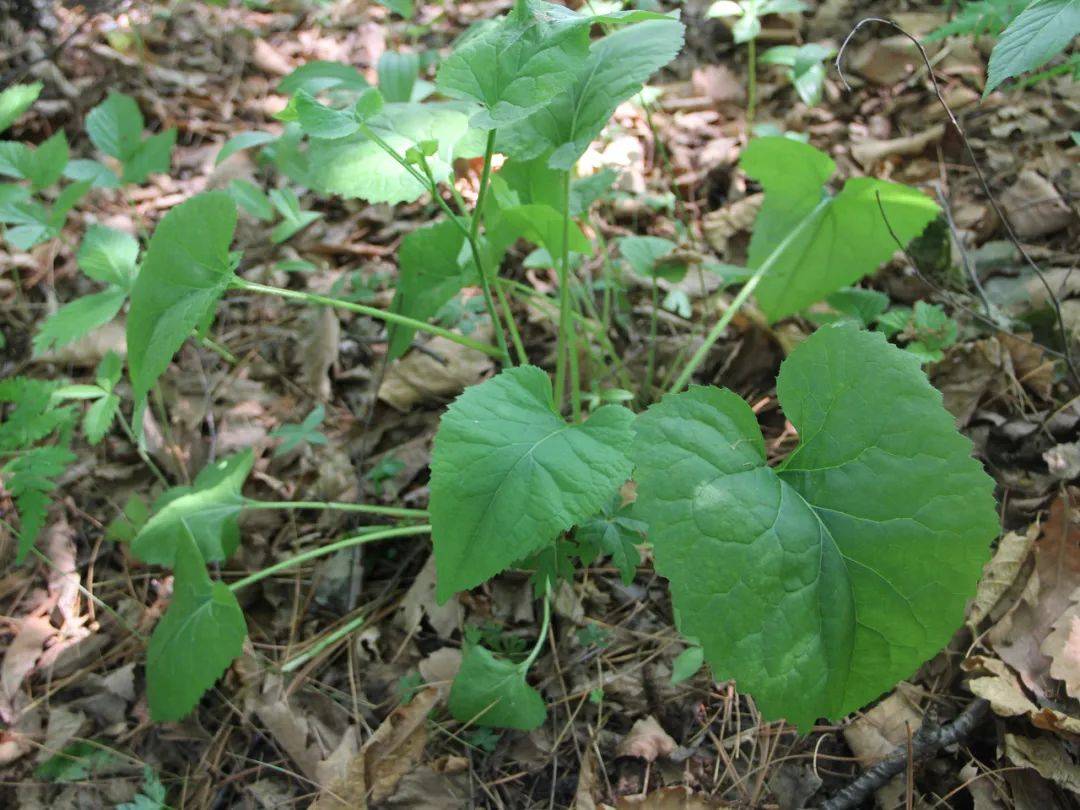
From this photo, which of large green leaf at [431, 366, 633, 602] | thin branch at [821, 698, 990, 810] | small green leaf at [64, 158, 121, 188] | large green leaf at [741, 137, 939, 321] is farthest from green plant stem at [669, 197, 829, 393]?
small green leaf at [64, 158, 121, 188]

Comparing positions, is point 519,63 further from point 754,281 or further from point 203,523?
point 203,523

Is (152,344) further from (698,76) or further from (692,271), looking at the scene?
(698,76)

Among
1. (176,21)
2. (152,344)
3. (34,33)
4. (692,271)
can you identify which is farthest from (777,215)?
(34,33)

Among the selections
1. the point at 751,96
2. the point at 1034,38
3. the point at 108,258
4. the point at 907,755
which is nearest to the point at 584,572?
the point at 907,755

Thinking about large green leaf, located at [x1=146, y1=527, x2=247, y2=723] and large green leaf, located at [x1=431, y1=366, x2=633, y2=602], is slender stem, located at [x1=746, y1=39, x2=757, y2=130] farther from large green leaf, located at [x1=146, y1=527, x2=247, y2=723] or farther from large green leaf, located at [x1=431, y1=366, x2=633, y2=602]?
large green leaf, located at [x1=146, y1=527, x2=247, y2=723]

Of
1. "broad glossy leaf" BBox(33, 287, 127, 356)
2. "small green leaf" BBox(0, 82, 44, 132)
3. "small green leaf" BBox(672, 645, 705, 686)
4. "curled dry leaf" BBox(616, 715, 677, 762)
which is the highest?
"small green leaf" BBox(0, 82, 44, 132)

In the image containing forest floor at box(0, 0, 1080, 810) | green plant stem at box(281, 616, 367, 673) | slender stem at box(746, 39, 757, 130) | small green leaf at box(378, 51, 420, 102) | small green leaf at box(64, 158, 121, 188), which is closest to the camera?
forest floor at box(0, 0, 1080, 810)
